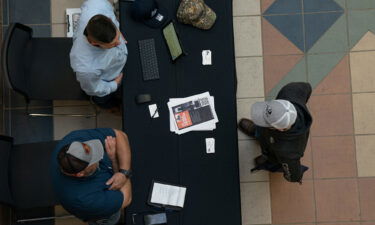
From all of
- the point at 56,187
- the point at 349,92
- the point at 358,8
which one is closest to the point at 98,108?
the point at 56,187

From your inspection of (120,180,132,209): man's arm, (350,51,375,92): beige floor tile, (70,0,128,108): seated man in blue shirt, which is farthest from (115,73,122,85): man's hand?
(350,51,375,92): beige floor tile

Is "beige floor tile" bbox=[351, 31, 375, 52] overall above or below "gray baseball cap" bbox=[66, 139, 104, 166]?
above

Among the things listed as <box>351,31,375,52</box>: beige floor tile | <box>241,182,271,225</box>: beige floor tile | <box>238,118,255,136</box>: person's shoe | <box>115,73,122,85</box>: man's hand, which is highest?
<box>351,31,375,52</box>: beige floor tile

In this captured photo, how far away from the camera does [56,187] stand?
8.31 feet

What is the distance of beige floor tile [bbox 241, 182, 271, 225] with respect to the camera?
380 centimetres

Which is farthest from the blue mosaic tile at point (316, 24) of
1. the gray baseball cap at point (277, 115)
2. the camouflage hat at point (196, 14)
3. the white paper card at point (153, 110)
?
the white paper card at point (153, 110)

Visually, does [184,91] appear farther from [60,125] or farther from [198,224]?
[60,125]

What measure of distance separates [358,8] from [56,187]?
3.41 metres

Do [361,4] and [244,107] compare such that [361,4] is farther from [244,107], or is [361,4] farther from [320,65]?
[244,107]

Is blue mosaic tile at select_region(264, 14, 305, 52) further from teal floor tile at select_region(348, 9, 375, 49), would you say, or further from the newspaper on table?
the newspaper on table

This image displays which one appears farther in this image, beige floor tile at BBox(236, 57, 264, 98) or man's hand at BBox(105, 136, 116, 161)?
beige floor tile at BBox(236, 57, 264, 98)

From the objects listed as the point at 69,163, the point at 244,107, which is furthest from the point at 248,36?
the point at 69,163

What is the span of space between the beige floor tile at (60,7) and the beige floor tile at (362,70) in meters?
2.91

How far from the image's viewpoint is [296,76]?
397 centimetres
